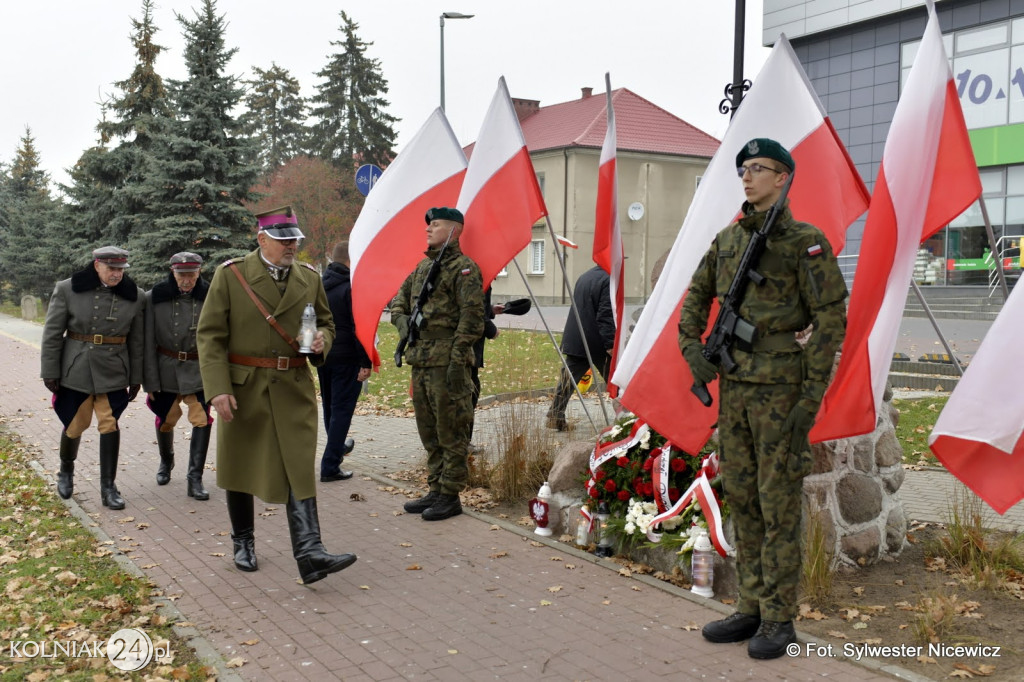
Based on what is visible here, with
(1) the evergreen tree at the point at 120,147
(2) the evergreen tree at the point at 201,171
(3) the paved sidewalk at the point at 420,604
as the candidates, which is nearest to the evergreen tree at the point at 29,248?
(1) the evergreen tree at the point at 120,147

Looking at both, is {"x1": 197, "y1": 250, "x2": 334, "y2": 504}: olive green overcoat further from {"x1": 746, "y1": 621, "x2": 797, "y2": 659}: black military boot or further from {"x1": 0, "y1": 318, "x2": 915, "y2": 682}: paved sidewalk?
{"x1": 746, "y1": 621, "x2": 797, "y2": 659}: black military boot

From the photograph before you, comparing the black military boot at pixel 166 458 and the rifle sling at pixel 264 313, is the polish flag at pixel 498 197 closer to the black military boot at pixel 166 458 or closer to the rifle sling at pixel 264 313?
the rifle sling at pixel 264 313

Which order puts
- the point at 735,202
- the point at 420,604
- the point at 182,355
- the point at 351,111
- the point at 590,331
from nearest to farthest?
1. the point at 420,604
2. the point at 735,202
3. the point at 182,355
4. the point at 590,331
5. the point at 351,111

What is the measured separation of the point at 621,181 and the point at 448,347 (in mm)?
39779

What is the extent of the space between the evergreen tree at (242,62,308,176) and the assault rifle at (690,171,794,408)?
6934 cm

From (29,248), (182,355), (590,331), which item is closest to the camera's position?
(182,355)

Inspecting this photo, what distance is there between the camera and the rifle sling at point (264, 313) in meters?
6.24

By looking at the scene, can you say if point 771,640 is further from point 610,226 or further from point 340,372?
point 340,372

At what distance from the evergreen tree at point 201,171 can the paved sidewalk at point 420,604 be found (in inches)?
816

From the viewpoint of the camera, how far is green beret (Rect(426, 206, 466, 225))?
7.64 m

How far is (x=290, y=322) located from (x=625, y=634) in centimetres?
281

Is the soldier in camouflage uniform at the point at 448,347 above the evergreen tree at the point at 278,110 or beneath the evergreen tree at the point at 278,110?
beneath

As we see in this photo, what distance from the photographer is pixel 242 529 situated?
6.56m

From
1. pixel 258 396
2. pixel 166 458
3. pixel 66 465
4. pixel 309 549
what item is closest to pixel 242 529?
pixel 309 549
